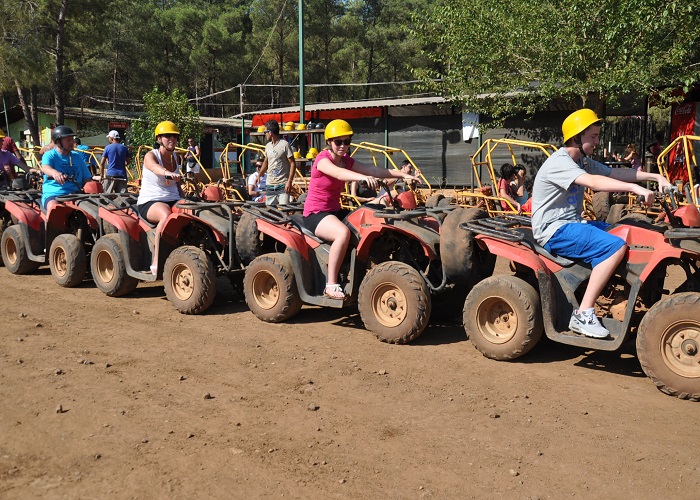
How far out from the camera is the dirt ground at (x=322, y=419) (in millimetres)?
3756

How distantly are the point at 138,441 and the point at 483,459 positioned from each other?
1.95 meters

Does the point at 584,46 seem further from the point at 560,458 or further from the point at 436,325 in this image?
the point at 560,458

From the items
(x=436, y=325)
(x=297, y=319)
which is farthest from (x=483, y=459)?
(x=297, y=319)

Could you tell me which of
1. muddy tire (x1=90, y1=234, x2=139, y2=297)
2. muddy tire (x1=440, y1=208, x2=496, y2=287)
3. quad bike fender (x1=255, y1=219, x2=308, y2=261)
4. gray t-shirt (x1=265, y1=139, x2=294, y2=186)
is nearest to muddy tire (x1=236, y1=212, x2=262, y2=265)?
quad bike fender (x1=255, y1=219, x2=308, y2=261)

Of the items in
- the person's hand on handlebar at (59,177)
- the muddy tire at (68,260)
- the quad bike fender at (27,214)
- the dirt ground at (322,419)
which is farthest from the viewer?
the quad bike fender at (27,214)

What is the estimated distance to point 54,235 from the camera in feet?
31.5

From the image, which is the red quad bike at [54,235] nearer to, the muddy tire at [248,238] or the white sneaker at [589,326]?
the muddy tire at [248,238]

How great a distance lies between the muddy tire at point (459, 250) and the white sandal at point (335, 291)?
1042mm

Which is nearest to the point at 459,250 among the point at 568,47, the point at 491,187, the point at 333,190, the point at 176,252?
the point at 333,190

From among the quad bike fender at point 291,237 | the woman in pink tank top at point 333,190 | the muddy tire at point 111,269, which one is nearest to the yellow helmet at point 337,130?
the woman in pink tank top at point 333,190

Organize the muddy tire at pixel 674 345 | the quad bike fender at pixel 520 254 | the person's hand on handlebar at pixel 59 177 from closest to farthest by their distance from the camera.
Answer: the muddy tire at pixel 674 345, the quad bike fender at pixel 520 254, the person's hand on handlebar at pixel 59 177

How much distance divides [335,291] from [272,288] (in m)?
0.89

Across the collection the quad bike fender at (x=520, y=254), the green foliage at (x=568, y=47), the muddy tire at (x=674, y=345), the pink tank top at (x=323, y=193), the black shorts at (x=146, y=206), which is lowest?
the muddy tire at (x=674, y=345)

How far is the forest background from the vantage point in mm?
14430
